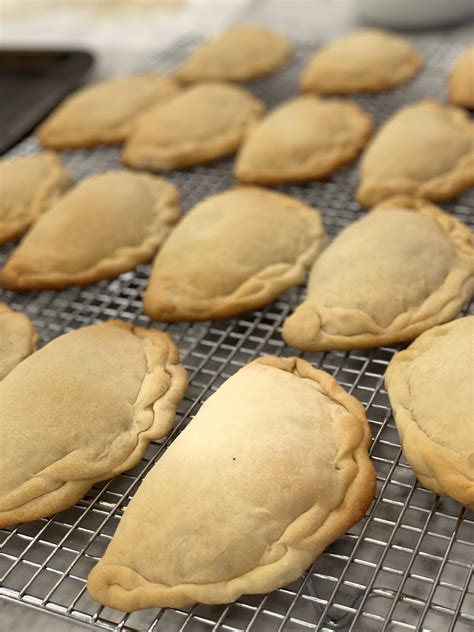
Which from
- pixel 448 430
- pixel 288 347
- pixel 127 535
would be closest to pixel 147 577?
pixel 127 535

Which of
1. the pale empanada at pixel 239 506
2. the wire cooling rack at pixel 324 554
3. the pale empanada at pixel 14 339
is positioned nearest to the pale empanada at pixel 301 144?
the wire cooling rack at pixel 324 554

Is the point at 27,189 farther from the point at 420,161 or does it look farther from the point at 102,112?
the point at 420,161

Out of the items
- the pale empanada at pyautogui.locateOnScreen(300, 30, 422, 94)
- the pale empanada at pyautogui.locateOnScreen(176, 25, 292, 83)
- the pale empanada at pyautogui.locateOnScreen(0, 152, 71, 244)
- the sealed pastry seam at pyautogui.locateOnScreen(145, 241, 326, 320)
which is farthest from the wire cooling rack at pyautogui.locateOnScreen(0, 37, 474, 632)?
the pale empanada at pyautogui.locateOnScreen(176, 25, 292, 83)

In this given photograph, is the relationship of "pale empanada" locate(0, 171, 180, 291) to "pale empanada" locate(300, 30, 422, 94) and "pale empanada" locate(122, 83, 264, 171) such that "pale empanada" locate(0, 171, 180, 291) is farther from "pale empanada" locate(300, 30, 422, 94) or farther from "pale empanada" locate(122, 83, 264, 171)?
"pale empanada" locate(300, 30, 422, 94)

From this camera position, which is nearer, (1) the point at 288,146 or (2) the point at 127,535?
(2) the point at 127,535

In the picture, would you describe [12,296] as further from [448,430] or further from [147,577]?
[448,430]

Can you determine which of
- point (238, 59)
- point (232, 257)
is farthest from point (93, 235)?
point (238, 59)
